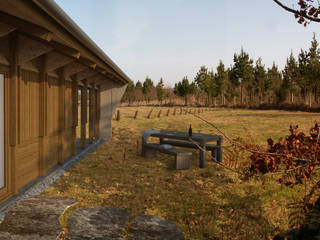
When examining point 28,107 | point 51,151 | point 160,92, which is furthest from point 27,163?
point 160,92

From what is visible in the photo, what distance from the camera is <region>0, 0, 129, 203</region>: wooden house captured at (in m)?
3.39

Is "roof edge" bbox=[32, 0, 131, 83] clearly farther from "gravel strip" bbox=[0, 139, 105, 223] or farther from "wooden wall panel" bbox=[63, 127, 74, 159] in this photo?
"wooden wall panel" bbox=[63, 127, 74, 159]

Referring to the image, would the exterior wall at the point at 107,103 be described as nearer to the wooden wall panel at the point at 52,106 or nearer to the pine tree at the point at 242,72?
the wooden wall panel at the point at 52,106

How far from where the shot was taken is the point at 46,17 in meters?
3.19

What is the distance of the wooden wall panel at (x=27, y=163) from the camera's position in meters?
4.66

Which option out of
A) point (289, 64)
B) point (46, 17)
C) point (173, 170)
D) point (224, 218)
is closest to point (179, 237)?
point (224, 218)

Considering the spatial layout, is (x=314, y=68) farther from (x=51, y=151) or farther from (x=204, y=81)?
(x=51, y=151)

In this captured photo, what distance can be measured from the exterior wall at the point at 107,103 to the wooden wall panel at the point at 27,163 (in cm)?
636

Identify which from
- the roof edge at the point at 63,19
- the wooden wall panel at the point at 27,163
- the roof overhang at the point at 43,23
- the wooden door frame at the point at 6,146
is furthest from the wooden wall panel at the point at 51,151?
the roof edge at the point at 63,19

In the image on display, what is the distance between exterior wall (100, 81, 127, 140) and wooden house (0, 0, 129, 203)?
4.61 metres

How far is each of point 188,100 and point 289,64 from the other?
67.9ft

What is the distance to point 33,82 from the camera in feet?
17.1

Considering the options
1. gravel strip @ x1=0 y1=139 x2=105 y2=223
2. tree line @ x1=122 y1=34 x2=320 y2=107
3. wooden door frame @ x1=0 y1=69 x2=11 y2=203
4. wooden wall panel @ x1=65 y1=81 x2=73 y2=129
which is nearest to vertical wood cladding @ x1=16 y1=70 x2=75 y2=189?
gravel strip @ x1=0 y1=139 x2=105 y2=223

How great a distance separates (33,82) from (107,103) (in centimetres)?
667
